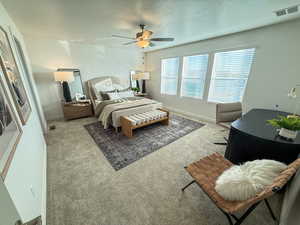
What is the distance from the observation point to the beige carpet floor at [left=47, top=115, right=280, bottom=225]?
131 cm

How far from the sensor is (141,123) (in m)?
2.96

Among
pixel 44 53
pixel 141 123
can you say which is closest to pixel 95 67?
pixel 44 53

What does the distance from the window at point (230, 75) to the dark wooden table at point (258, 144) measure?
1.56m

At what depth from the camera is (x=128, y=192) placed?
1.60m

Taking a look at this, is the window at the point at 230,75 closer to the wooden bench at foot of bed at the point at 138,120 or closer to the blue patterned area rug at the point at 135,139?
the blue patterned area rug at the point at 135,139

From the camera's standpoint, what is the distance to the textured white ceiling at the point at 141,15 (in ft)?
5.85

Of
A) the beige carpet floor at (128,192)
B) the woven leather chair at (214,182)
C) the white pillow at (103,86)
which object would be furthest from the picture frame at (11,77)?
the white pillow at (103,86)

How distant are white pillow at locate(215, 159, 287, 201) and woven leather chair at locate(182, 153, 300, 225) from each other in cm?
5

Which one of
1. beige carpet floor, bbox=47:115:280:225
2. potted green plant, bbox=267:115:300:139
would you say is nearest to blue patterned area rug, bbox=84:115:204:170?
beige carpet floor, bbox=47:115:280:225

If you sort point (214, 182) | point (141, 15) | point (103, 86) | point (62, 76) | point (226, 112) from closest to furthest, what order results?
point (214, 182), point (141, 15), point (226, 112), point (62, 76), point (103, 86)

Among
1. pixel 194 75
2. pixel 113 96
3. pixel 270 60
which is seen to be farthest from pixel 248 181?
pixel 113 96

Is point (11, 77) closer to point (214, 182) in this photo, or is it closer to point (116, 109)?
point (116, 109)

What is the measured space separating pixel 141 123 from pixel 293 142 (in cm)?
241

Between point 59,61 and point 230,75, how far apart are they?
5111mm
